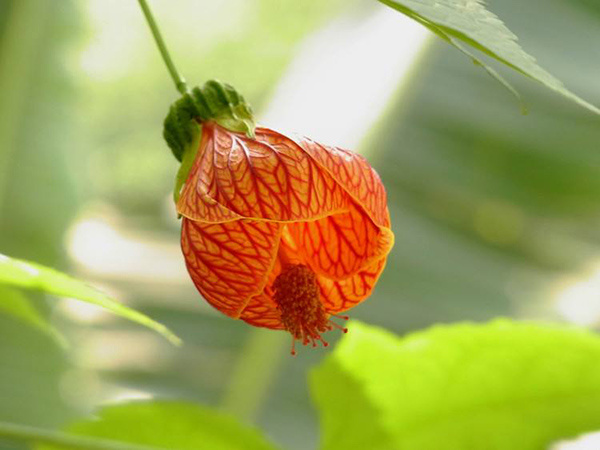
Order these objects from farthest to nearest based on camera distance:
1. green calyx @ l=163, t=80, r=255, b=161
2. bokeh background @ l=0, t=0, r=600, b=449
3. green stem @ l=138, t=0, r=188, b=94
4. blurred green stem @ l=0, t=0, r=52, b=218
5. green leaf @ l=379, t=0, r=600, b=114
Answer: blurred green stem @ l=0, t=0, r=52, b=218 < bokeh background @ l=0, t=0, r=600, b=449 < green calyx @ l=163, t=80, r=255, b=161 < green stem @ l=138, t=0, r=188, b=94 < green leaf @ l=379, t=0, r=600, b=114

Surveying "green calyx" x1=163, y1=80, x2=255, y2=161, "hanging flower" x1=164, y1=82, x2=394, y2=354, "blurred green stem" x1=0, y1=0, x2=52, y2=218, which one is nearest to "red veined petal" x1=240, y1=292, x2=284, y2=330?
"hanging flower" x1=164, y1=82, x2=394, y2=354

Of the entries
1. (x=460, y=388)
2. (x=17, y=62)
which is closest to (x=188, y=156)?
(x=460, y=388)

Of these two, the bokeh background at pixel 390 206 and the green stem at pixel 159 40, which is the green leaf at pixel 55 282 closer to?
the green stem at pixel 159 40

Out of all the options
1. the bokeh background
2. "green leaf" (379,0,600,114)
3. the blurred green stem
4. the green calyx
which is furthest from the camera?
the blurred green stem

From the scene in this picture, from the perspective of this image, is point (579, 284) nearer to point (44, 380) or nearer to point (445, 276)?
point (445, 276)

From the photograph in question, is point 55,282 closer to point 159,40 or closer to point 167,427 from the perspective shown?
point 159,40

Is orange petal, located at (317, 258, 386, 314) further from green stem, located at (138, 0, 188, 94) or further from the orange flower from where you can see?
green stem, located at (138, 0, 188, 94)
